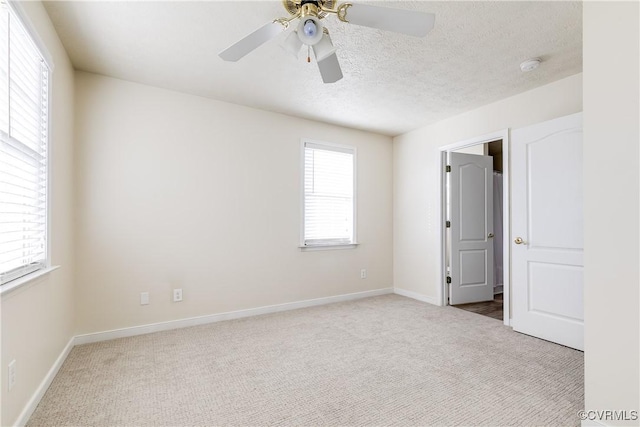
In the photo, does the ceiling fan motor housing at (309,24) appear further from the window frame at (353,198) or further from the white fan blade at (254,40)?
the window frame at (353,198)

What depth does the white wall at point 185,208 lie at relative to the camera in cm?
304

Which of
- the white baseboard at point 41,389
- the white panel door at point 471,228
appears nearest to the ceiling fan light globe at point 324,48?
the white baseboard at point 41,389

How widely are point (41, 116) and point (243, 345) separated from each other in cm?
236

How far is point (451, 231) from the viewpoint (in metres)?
4.37

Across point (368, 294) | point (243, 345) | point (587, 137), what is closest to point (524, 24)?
point (587, 137)

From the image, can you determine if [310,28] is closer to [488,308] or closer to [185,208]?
[185,208]

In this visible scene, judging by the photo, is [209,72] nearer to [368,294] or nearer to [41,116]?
[41,116]

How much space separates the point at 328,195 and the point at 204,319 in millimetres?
2228

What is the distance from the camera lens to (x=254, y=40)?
1.82 m

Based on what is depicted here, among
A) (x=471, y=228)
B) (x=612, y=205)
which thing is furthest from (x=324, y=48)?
(x=471, y=228)

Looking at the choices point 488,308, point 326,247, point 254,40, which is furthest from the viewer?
point 326,247

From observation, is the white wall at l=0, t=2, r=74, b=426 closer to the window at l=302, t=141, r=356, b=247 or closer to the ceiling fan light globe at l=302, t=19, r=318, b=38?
the ceiling fan light globe at l=302, t=19, r=318, b=38

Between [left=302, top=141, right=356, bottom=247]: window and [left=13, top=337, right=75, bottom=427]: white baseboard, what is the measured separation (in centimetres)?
260

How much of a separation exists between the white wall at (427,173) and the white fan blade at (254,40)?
2.91 metres
